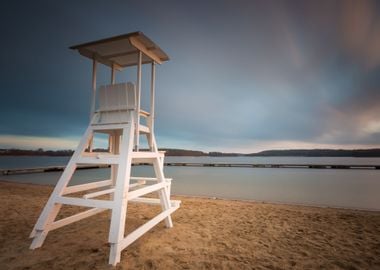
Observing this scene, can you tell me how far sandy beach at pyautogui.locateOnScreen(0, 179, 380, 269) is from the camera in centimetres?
271

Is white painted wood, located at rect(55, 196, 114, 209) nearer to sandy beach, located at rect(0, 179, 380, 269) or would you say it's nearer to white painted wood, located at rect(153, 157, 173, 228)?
sandy beach, located at rect(0, 179, 380, 269)

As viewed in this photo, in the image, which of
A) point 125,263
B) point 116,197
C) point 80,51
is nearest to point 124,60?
point 80,51

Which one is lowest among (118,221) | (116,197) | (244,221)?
(244,221)

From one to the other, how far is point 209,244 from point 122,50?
388 cm

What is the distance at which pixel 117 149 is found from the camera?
4.05m

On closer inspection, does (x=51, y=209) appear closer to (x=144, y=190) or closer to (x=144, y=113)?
(x=144, y=190)

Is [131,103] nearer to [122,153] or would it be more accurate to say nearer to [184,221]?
[122,153]

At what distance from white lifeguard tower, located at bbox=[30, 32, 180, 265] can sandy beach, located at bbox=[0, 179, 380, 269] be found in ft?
1.17

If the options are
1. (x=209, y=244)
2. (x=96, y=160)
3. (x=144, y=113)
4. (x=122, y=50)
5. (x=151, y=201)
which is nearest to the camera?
(x=96, y=160)

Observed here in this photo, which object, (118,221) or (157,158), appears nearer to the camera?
(118,221)

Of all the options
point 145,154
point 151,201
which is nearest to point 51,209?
point 145,154

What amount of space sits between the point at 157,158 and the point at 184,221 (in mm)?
2069

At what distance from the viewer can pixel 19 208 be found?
19.4ft

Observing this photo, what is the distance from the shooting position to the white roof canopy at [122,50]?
3.28 metres
